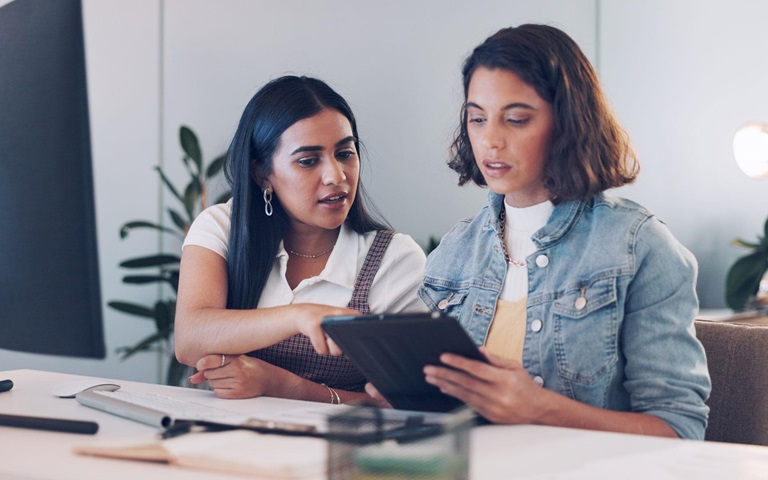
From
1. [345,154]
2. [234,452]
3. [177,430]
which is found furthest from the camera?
[345,154]

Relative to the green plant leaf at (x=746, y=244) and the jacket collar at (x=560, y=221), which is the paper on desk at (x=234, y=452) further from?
the green plant leaf at (x=746, y=244)

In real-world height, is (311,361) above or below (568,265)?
below

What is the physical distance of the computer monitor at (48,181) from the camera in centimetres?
67

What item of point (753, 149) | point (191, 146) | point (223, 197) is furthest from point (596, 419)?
point (191, 146)

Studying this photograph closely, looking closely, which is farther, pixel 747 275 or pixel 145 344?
pixel 145 344

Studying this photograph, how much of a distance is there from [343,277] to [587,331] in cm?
70

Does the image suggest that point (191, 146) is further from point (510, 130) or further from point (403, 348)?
point (403, 348)

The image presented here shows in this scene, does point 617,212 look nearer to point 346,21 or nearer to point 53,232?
point 53,232

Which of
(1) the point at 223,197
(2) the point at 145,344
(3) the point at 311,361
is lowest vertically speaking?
(2) the point at 145,344

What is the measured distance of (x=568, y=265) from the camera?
4.50 feet

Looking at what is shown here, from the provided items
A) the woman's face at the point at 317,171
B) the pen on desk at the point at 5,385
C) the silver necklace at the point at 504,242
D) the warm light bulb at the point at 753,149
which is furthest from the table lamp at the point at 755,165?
the pen on desk at the point at 5,385

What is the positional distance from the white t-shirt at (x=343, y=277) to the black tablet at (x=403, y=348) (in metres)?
0.63

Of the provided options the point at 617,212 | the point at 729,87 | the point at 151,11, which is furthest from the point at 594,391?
the point at 151,11

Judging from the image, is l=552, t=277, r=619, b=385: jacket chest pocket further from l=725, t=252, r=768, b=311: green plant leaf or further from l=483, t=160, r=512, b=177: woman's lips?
l=725, t=252, r=768, b=311: green plant leaf
